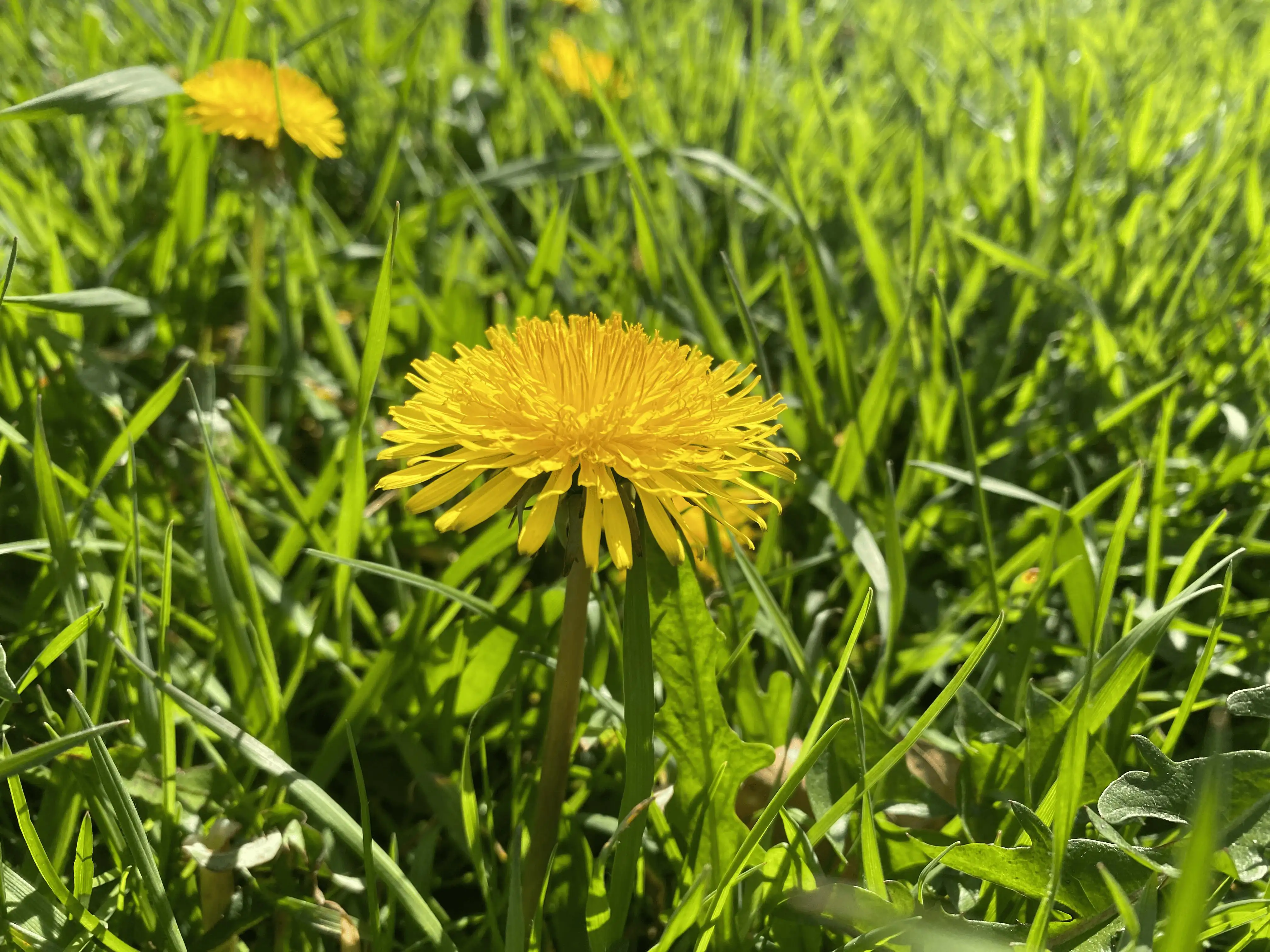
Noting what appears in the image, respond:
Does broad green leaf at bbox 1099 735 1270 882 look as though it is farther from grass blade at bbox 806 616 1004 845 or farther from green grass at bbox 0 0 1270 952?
grass blade at bbox 806 616 1004 845

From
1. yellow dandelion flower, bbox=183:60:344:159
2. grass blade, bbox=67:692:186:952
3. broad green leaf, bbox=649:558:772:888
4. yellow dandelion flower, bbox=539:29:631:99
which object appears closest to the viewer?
grass blade, bbox=67:692:186:952

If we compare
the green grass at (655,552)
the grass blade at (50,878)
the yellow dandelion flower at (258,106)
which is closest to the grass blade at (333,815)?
the green grass at (655,552)

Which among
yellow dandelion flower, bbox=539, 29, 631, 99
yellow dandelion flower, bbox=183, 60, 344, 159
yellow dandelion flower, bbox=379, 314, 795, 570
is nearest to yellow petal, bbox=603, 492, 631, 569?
yellow dandelion flower, bbox=379, 314, 795, 570

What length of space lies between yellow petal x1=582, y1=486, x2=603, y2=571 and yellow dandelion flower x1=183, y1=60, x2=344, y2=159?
3.05ft

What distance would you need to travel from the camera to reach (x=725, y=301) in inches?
65.0

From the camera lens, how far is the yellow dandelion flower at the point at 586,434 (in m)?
0.69

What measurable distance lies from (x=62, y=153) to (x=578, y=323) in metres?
1.62

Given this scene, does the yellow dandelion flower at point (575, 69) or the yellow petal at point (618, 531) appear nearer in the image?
the yellow petal at point (618, 531)

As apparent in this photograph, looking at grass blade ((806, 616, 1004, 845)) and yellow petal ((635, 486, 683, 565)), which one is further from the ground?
yellow petal ((635, 486, 683, 565))

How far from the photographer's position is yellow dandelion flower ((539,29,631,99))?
2287mm

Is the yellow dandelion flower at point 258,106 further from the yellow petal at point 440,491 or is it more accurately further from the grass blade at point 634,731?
the grass blade at point 634,731

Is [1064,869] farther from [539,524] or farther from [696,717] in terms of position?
[539,524]

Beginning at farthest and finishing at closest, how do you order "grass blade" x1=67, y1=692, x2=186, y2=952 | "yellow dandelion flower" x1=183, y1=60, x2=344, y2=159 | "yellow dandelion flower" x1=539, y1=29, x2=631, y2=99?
1. "yellow dandelion flower" x1=539, y1=29, x2=631, y2=99
2. "yellow dandelion flower" x1=183, y1=60, x2=344, y2=159
3. "grass blade" x1=67, y1=692, x2=186, y2=952

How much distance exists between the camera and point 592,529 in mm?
674
